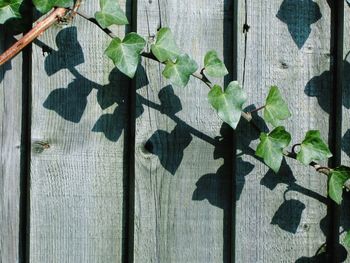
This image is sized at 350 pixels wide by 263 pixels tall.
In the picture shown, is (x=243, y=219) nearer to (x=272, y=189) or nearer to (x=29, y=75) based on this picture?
(x=272, y=189)

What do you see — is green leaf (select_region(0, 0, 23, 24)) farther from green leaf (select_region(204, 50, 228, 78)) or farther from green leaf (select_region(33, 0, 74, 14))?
green leaf (select_region(204, 50, 228, 78))

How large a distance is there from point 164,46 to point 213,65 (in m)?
0.13

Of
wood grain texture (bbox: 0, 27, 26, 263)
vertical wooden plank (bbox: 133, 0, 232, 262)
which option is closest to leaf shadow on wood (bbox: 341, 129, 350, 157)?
vertical wooden plank (bbox: 133, 0, 232, 262)

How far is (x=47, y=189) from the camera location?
71.3 inches

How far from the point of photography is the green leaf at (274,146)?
1.84 meters

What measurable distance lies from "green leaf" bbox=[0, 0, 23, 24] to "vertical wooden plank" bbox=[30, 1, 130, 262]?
3.4 inches

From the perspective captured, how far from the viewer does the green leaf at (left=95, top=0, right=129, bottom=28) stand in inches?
68.6

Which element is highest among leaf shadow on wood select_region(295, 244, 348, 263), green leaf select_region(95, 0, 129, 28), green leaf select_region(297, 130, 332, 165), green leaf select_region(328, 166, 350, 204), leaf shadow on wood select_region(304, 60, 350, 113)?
green leaf select_region(95, 0, 129, 28)

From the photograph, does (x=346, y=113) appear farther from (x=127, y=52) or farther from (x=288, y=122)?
(x=127, y=52)

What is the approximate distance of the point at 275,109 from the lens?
1.85 meters

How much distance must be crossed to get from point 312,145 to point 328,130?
3.6 inches

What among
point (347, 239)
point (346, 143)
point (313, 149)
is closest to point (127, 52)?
point (313, 149)

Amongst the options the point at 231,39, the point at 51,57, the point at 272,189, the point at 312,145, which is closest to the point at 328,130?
the point at 312,145

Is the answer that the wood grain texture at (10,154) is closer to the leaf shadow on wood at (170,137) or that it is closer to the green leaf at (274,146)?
the leaf shadow on wood at (170,137)
